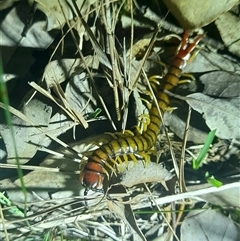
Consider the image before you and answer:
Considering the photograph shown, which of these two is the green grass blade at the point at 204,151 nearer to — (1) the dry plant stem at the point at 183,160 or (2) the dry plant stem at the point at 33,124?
(1) the dry plant stem at the point at 183,160

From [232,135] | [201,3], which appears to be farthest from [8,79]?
[232,135]

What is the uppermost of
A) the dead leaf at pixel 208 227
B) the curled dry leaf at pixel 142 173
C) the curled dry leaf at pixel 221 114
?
the curled dry leaf at pixel 221 114

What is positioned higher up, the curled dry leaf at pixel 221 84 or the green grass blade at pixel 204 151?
the curled dry leaf at pixel 221 84

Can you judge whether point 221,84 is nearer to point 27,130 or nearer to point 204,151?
point 204,151

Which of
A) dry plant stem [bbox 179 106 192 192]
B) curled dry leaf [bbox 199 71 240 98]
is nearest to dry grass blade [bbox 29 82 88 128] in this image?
dry plant stem [bbox 179 106 192 192]

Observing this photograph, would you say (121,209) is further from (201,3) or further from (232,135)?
(201,3)

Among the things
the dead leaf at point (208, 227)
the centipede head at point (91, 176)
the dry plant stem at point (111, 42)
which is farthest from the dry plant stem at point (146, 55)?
the dead leaf at point (208, 227)
